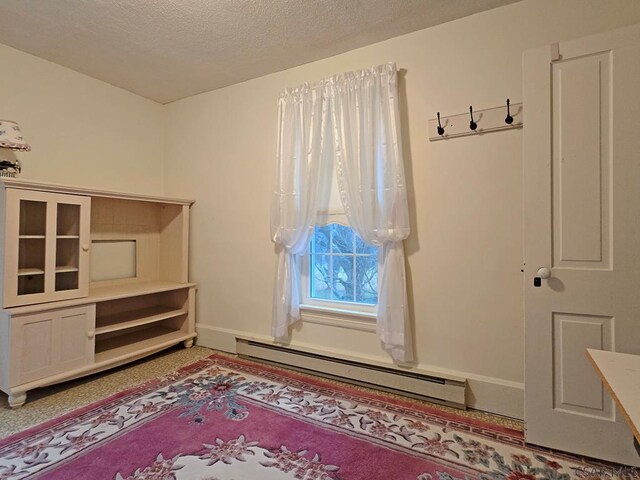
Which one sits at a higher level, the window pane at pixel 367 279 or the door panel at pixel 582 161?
the door panel at pixel 582 161

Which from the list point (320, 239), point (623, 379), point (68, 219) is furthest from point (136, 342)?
point (623, 379)

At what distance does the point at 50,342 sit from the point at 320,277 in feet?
6.49

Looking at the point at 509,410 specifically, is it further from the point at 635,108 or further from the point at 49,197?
the point at 49,197

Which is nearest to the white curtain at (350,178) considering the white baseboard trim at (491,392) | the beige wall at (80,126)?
the white baseboard trim at (491,392)

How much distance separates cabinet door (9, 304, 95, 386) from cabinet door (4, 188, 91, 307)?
0.13 m

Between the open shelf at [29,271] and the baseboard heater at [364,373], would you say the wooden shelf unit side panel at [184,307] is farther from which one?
the open shelf at [29,271]

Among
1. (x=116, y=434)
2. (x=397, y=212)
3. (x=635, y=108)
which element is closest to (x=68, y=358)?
(x=116, y=434)

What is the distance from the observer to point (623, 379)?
1051 mm

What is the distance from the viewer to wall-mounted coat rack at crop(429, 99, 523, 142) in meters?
2.04

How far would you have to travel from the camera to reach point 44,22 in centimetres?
223

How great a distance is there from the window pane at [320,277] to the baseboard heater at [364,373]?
488 mm

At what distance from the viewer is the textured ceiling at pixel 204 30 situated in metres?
2.07

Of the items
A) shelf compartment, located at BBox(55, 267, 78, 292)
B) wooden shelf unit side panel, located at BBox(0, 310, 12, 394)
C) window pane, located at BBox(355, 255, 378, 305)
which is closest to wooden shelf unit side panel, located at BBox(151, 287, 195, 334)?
shelf compartment, located at BBox(55, 267, 78, 292)

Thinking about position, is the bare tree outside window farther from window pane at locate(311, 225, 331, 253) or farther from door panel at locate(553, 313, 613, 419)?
door panel at locate(553, 313, 613, 419)
